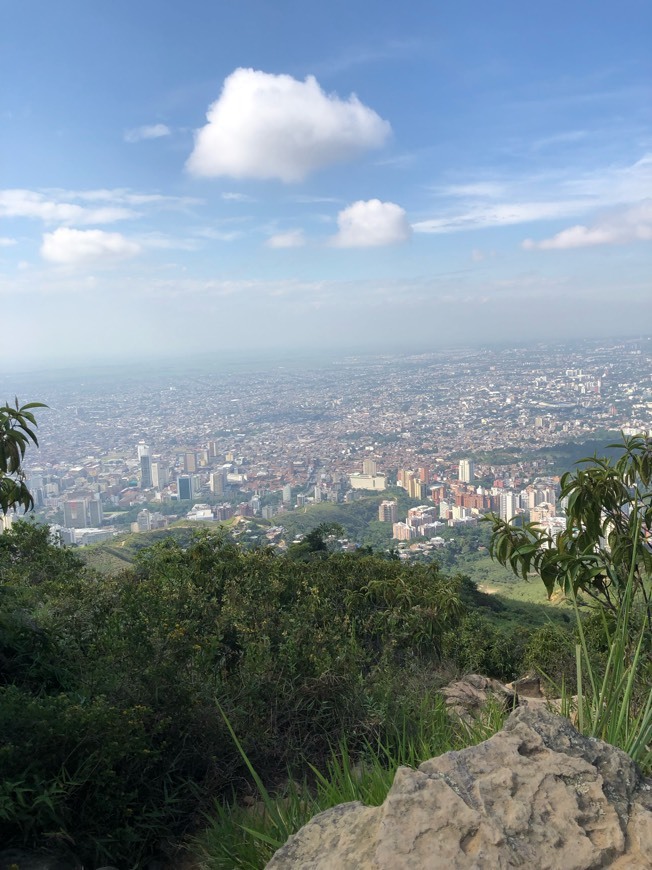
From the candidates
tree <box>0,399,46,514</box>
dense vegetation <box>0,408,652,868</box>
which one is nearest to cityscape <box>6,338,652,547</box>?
dense vegetation <box>0,408,652,868</box>

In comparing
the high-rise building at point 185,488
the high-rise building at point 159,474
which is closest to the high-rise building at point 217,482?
the high-rise building at point 185,488

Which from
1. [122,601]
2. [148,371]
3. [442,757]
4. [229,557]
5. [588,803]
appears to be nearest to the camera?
[588,803]

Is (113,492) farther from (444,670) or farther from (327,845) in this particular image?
(327,845)

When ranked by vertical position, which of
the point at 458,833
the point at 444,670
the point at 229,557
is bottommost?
the point at 444,670

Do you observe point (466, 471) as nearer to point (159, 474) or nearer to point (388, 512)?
point (388, 512)

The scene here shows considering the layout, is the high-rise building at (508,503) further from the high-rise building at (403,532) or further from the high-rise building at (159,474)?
the high-rise building at (159,474)

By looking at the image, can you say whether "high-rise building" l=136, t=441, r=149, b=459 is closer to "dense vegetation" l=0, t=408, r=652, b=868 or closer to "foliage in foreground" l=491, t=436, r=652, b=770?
A: "dense vegetation" l=0, t=408, r=652, b=868

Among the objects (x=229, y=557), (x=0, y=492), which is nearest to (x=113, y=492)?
(x=229, y=557)

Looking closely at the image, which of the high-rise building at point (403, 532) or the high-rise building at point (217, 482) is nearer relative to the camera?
the high-rise building at point (403, 532)

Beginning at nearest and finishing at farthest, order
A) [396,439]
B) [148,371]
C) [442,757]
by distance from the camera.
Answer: [442,757], [396,439], [148,371]
